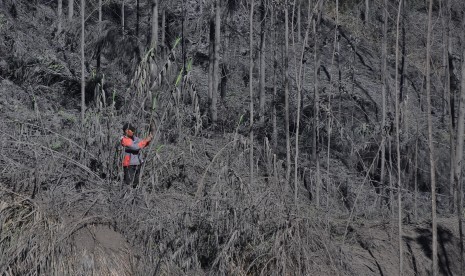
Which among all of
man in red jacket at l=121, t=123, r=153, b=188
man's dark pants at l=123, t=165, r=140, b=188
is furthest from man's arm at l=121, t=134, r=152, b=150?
man's dark pants at l=123, t=165, r=140, b=188

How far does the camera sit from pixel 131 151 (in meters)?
10.9

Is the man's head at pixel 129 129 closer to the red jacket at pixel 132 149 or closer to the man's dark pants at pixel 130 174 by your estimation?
the red jacket at pixel 132 149

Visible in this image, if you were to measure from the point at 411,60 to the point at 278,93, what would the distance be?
7.87 meters

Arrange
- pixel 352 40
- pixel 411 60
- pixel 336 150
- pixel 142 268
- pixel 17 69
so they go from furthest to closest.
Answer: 1. pixel 411 60
2. pixel 352 40
3. pixel 336 150
4. pixel 17 69
5. pixel 142 268

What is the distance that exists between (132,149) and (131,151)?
2.2 inches

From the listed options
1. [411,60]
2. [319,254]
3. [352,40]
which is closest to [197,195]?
[319,254]

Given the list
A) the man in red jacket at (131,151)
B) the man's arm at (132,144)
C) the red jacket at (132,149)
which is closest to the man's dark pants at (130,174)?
the man in red jacket at (131,151)

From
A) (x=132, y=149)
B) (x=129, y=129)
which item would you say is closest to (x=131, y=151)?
(x=132, y=149)

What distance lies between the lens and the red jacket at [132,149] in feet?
35.5

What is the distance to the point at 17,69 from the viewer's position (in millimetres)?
A: 14961

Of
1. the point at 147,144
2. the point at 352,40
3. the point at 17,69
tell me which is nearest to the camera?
the point at 147,144

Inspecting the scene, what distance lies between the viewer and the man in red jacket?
35.4ft

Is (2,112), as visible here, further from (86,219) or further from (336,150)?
(336,150)

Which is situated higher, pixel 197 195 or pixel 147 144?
pixel 147 144
